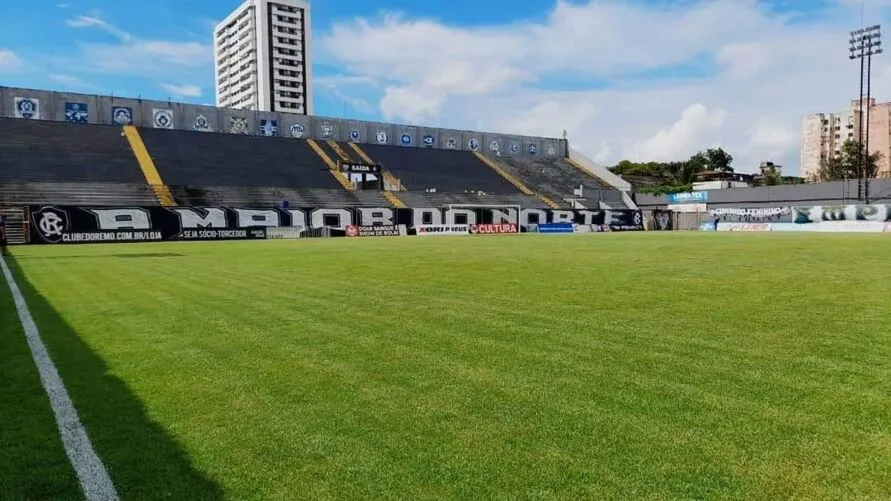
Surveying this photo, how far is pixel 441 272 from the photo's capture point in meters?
16.4

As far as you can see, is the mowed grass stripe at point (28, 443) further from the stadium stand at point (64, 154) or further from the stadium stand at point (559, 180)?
the stadium stand at point (559, 180)

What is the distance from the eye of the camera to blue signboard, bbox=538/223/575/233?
60719 millimetres

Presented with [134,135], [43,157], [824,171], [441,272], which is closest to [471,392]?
[441,272]

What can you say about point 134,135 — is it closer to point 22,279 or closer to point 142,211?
point 142,211

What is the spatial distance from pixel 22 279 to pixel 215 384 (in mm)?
13414

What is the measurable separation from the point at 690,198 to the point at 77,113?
66.9m

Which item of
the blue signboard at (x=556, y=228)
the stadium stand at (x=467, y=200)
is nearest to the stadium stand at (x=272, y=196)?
the stadium stand at (x=467, y=200)

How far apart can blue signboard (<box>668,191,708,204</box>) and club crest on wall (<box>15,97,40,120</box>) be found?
68838 mm

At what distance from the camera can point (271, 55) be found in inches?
5915

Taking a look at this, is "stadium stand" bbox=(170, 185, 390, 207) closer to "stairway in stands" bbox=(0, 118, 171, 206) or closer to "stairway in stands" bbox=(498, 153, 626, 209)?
"stairway in stands" bbox=(0, 118, 171, 206)

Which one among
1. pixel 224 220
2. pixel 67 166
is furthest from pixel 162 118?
pixel 224 220

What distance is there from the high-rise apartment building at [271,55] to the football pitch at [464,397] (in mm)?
150579

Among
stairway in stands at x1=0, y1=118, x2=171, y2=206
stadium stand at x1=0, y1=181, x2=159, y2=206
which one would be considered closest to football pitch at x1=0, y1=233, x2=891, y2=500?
stadium stand at x1=0, y1=181, x2=159, y2=206

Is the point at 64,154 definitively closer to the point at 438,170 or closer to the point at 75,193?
the point at 75,193
